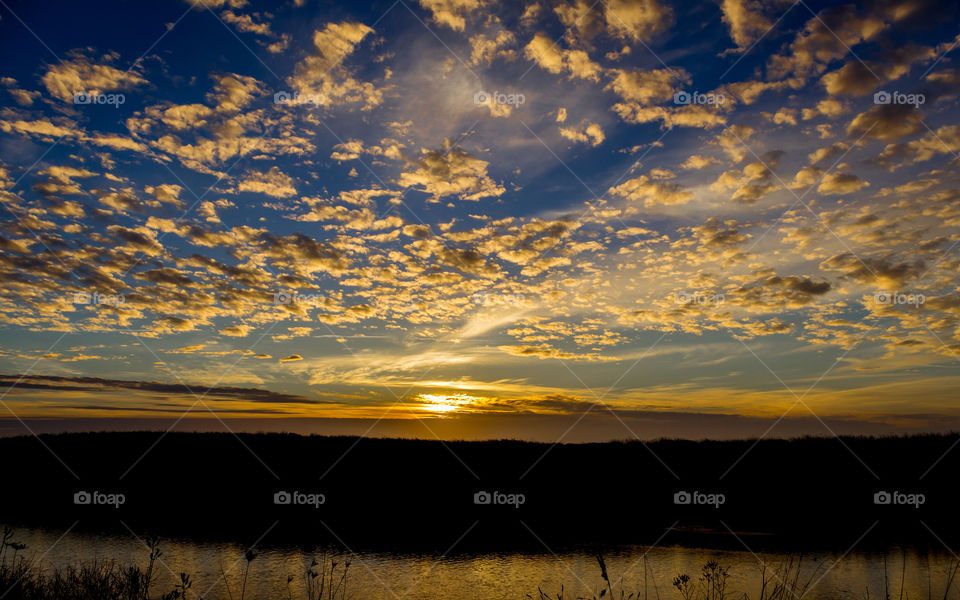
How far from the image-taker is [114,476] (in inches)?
1790

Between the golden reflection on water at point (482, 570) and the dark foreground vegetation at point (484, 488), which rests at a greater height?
the dark foreground vegetation at point (484, 488)

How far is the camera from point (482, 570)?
18.8 metres

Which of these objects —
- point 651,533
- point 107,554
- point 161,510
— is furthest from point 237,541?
point 651,533

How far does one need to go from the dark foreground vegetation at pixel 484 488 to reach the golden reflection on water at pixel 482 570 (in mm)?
2845

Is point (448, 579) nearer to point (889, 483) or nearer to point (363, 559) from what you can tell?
point (363, 559)

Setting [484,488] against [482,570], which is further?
[484,488]

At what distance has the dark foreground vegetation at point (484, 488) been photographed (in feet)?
87.5

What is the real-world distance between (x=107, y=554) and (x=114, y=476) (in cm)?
3207

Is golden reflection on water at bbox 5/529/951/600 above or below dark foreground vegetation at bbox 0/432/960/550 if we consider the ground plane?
below

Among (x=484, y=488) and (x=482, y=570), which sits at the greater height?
(x=484, y=488)

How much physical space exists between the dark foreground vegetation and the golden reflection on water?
285 centimetres

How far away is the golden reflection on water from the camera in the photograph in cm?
1581

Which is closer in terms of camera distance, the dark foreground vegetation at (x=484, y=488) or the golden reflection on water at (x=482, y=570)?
the golden reflection on water at (x=482, y=570)

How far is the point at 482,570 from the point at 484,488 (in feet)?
79.2
